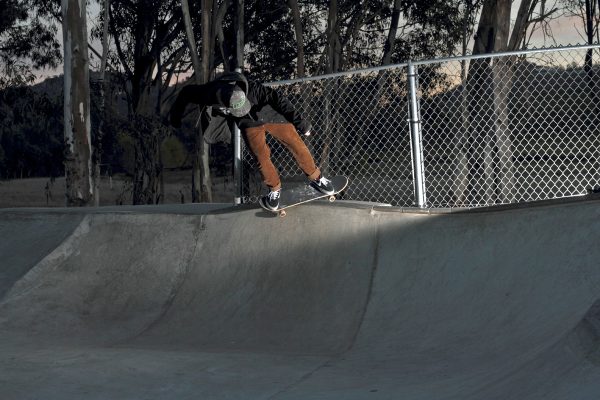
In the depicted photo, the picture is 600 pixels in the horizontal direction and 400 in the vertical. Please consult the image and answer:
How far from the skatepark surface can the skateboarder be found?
0.38 m

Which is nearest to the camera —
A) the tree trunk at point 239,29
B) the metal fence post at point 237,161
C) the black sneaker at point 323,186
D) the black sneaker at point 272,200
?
the black sneaker at point 272,200

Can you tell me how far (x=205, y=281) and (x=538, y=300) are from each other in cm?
329

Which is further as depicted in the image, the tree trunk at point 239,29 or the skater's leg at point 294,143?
the tree trunk at point 239,29

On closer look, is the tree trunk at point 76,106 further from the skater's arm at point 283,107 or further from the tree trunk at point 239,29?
the skater's arm at point 283,107

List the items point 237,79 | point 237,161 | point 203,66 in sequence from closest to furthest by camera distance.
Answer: point 237,79, point 237,161, point 203,66

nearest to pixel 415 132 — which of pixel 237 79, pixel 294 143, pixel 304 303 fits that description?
pixel 294 143

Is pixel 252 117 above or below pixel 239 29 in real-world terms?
below

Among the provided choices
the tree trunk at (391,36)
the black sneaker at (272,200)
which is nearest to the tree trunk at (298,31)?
the tree trunk at (391,36)

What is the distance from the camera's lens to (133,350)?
Answer: 275 inches

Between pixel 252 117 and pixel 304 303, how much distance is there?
6.04 feet

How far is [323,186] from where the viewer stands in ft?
28.8

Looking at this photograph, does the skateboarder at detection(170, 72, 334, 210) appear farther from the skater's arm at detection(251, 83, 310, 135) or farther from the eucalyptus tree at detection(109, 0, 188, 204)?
the eucalyptus tree at detection(109, 0, 188, 204)

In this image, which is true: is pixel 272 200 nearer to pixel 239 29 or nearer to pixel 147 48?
pixel 239 29

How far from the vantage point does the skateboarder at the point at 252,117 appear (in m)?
8.31
